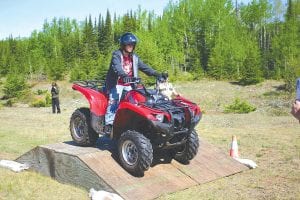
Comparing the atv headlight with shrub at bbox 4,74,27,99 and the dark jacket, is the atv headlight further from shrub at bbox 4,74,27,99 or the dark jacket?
shrub at bbox 4,74,27,99

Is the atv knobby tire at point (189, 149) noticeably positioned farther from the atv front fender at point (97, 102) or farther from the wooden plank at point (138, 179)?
the atv front fender at point (97, 102)

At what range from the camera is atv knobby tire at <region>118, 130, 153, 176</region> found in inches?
293

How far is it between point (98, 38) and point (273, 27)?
2808 centimetres

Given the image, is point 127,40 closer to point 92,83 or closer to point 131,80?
point 131,80

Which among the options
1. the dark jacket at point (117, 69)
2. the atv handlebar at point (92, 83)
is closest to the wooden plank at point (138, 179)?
the dark jacket at point (117, 69)

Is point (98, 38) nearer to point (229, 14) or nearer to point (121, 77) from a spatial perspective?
point (229, 14)

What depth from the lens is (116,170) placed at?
7.87 meters

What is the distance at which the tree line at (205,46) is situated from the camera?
4653cm

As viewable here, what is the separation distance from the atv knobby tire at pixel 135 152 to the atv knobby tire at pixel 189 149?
117 cm

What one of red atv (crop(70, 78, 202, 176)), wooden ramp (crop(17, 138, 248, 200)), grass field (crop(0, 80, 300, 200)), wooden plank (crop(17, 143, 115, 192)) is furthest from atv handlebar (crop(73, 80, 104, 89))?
grass field (crop(0, 80, 300, 200))

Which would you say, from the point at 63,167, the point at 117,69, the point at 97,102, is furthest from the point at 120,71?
the point at 63,167

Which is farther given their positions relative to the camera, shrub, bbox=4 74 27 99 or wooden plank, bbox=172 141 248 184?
shrub, bbox=4 74 27 99

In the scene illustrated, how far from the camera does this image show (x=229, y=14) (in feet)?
181

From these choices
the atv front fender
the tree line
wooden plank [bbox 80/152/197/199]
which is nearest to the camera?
wooden plank [bbox 80/152/197/199]
